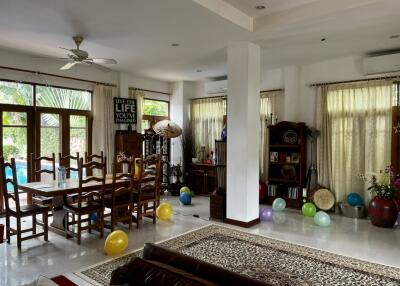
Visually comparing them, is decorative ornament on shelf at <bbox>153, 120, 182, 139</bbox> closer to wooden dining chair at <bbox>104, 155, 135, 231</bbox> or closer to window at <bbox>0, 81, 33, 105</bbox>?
wooden dining chair at <bbox>104, 155, 135, 231</bbox>

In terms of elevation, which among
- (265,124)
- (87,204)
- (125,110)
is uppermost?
(125,110)

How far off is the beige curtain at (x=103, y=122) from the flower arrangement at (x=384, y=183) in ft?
17.1

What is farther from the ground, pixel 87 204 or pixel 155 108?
pixel 155 108

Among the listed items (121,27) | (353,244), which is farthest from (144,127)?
(353,244)

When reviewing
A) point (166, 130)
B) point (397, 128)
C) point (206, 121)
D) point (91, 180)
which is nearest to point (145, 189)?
point (91, 180)

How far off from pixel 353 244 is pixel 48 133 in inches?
221

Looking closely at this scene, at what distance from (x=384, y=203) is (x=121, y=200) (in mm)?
4185

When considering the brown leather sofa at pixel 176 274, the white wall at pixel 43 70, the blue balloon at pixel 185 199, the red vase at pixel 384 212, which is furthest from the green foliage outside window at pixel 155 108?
the brown leather sofa at pixel 176 274

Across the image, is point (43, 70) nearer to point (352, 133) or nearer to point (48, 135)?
point (48, 135)

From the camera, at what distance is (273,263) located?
3375 millimetres

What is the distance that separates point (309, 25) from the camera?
3922 mm

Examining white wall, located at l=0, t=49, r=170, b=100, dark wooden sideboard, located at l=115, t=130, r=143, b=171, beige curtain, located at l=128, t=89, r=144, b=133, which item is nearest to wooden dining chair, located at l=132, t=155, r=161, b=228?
dark wooden sideboard, located at l=115, t=130, r=143, b=171

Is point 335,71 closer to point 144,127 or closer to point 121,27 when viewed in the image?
point 121,27

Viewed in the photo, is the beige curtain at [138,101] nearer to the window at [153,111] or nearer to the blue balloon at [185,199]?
the window at [153,111]
